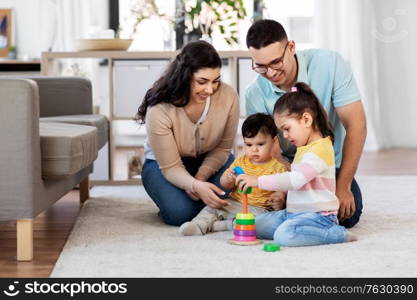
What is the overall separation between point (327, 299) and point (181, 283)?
38 cm

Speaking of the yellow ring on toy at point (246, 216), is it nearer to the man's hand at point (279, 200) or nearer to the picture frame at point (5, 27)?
the man's hand at point (279, 200)

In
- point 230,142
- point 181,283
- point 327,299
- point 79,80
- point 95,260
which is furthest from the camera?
point 79,80

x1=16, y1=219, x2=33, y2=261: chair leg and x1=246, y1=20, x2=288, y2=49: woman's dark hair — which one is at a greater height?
x1=246, y1=20, x2=288, y2=49: woman's dark hair

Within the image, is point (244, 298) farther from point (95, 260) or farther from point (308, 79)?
point (308, 79)

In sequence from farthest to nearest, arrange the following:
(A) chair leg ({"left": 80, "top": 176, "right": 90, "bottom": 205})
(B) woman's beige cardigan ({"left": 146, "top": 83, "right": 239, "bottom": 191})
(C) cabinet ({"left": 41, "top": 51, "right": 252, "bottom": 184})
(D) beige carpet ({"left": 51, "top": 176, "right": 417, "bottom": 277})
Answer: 1. (C) cabinet ({"left": 41, "top": 51, "right": 252, "bottom": 184})
2. (A) chair leg ({"left": 80, "top": 176, "right": 90, "bottom": 205})
3. (B) woman's beige cardigan ({"left": 146, "top": 83, "right": 239, "bottom": 191})
4. (D) beige carpet ({"left": 51, "top": 176, "right": 417, "bottom": 277})

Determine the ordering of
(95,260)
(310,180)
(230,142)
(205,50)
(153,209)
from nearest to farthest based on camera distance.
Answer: (95,260)
(310,180)
(205,50)
(230,142)
(153,209)

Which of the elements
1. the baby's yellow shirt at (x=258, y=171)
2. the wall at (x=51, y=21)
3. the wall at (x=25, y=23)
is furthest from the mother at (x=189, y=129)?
the wall at (x=25, y=23)

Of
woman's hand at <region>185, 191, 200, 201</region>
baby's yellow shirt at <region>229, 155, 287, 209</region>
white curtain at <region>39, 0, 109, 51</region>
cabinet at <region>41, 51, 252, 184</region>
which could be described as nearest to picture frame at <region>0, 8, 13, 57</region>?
white curtain at <region>39, 0, 109, 51</region>

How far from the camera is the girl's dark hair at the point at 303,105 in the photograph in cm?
258

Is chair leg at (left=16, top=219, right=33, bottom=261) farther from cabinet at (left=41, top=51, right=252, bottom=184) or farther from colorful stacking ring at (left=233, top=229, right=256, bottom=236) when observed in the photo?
cabinet at (left=41, top=51, right=252, bottom=184)

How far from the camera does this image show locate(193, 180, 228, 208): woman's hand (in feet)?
9.11

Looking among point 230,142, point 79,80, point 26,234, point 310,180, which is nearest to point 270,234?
point 310,180

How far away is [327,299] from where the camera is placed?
6.06ft

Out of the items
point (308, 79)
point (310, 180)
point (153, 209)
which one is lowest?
point (153, 209)
